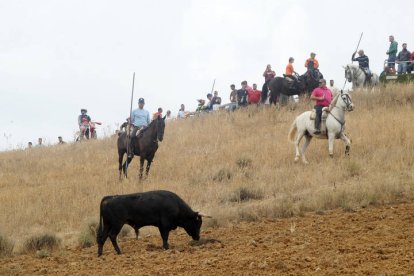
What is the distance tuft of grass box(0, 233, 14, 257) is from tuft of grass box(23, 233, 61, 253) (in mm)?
250

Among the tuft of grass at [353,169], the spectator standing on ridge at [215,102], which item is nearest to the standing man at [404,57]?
the spectator standing on ridge at [215,102]

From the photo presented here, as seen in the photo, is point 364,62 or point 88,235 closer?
point 88,235

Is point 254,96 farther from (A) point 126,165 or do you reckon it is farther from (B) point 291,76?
(A) point 126,165

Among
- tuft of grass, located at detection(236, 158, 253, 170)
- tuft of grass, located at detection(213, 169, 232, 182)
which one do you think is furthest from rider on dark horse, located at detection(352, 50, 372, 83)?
tuft of grass, located at detection(213, 169, 232, 182)

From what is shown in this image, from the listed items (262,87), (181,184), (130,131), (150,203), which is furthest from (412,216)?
(262,87)

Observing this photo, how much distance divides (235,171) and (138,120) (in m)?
3.43

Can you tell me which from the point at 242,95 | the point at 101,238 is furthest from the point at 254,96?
the point at 101,238

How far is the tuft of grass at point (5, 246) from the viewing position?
44.3ft

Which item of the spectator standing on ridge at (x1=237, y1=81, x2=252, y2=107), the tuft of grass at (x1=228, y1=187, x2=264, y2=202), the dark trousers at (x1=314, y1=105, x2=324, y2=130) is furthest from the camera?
the spectator standing on ridge at (x1=237, y1=81, x2=252, y2=107)

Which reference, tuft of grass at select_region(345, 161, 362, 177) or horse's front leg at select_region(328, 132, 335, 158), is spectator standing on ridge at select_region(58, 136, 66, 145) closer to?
horse's front leg at select_region(328, 132, 335, 158)

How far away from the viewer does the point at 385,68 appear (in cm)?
3288

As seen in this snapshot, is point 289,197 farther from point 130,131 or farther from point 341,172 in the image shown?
point 130,131

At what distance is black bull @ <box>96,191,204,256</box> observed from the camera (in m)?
12.1

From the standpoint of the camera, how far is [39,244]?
1380cm
